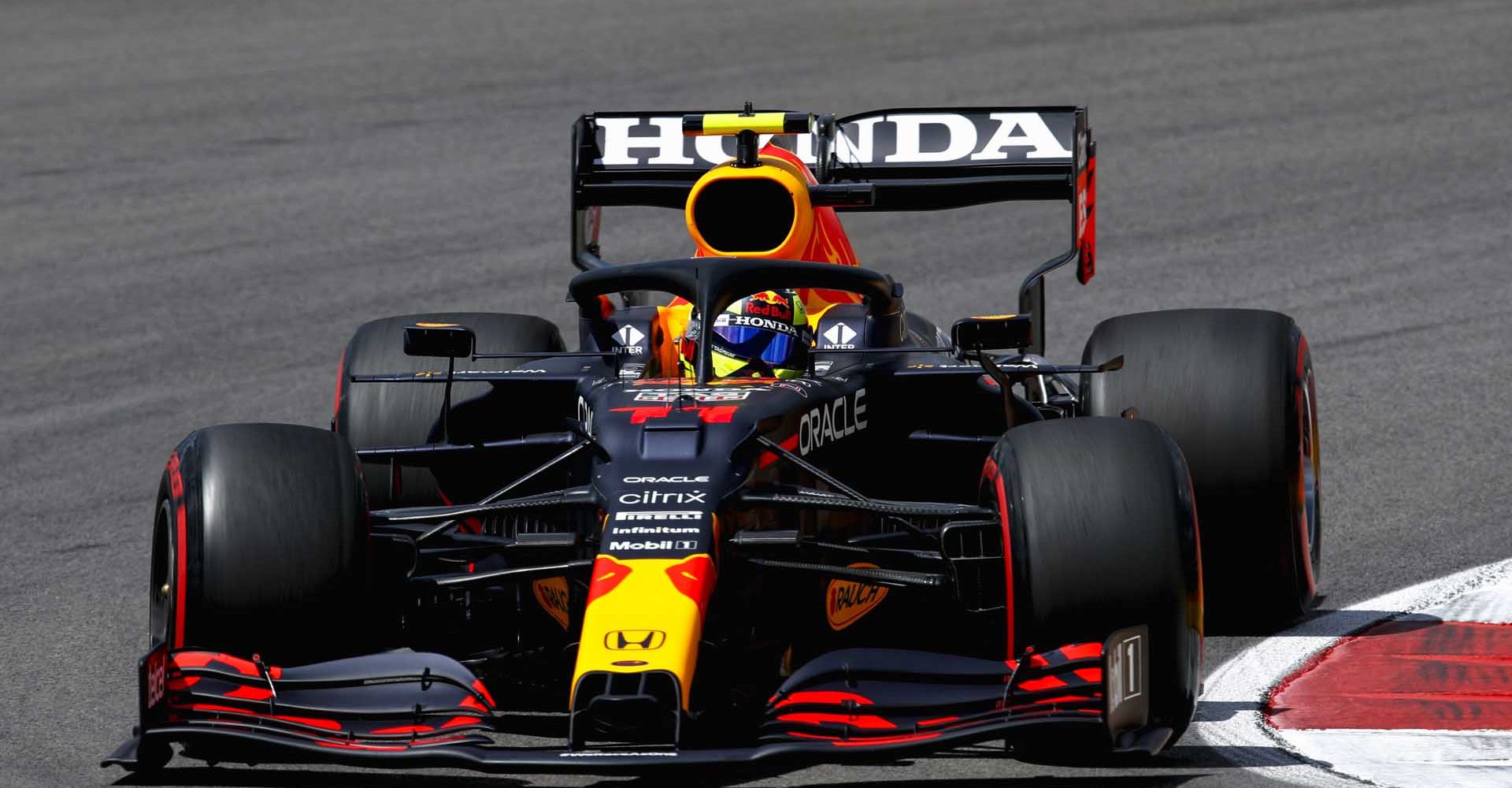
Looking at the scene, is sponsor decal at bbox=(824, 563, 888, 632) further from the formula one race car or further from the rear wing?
the rear wing

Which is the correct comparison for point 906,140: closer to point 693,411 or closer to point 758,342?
point 758,342

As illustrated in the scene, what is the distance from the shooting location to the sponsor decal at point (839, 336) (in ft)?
26.8

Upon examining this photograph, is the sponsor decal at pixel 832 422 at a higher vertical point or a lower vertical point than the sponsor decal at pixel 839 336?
lower

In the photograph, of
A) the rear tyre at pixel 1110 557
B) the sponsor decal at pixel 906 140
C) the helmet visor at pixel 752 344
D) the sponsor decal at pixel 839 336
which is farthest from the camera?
the sponsor decal at pixel 906 140

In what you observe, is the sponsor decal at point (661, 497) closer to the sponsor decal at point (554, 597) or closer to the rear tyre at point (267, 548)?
the rear tyre at point (267, 548)

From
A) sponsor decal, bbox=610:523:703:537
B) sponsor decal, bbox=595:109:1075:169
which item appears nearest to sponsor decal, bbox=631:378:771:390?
sponsor decal, bbox=610:523:703:537

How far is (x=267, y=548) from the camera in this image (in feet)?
21.4

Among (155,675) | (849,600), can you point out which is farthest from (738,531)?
(155,675)

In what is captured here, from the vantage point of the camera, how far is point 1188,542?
21.0ft

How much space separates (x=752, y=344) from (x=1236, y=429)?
1.59 metres

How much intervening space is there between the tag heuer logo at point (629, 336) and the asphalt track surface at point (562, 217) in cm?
193

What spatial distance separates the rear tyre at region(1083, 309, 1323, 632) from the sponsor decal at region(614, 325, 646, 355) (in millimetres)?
1514

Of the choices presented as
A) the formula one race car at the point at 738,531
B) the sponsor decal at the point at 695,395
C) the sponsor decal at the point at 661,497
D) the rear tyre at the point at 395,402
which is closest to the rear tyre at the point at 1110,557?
the formula one race car at the point at 738,531

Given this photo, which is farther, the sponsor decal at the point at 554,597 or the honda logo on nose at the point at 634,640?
the sponsor decal at the point at 554,597
